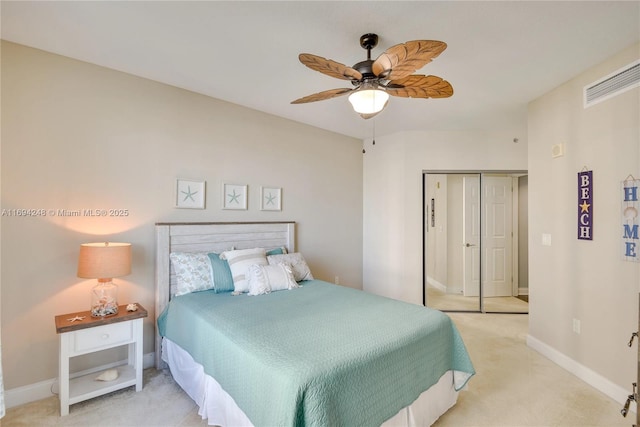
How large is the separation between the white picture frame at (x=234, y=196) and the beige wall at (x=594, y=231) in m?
3.10

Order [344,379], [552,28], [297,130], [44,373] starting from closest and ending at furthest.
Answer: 1. [344,379]
2. [552,28]
3. [44,373]
4. [297,130]

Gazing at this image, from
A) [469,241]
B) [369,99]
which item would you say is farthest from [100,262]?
[469,241]

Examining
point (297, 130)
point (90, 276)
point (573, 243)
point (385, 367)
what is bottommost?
point (385, 367)

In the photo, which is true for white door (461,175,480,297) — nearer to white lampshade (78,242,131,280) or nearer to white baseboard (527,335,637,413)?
white baseboard (527,335,637,413)

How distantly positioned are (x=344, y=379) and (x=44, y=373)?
7.90 ft

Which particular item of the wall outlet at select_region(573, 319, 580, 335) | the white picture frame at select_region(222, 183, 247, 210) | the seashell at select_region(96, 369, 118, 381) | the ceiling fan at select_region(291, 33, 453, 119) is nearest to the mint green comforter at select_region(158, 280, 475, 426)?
the seashell at select_region(96, 369, 118, 381)

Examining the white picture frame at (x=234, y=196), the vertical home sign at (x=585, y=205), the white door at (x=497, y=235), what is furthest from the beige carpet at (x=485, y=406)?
the white door at (x=497, y=235)

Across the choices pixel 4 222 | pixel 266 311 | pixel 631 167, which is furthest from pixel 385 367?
pixel 4 222

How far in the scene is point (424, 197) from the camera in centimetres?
449

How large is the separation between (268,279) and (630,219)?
285cm

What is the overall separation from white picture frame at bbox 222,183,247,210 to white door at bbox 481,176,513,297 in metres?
3.40

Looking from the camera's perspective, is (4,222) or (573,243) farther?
(573,243)

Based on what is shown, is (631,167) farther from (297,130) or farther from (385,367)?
(297,130)

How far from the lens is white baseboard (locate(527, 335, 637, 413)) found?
2.31 m
